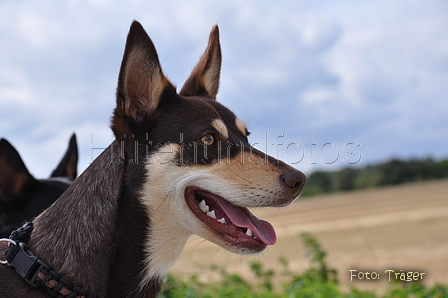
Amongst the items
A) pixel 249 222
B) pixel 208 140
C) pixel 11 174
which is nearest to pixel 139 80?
pixel 208 140

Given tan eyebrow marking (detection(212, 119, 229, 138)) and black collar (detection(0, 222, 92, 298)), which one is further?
tan eyebrow marking (detection(212, 119, 229, 138))

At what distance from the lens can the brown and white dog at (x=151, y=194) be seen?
2762 mm

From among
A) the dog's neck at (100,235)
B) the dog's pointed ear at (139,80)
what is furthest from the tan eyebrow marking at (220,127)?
the dog's neck at (100,235)

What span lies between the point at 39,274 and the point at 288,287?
4830mm

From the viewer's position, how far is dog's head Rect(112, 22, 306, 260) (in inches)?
114

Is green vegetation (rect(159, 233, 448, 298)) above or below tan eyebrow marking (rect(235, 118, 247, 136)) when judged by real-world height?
below

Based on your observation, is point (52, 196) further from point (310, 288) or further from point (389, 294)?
point (389, 294)

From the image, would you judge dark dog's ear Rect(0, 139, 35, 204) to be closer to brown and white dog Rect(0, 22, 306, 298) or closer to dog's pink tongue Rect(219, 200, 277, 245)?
brown and white dog Rect(0, 22, 306, 298)

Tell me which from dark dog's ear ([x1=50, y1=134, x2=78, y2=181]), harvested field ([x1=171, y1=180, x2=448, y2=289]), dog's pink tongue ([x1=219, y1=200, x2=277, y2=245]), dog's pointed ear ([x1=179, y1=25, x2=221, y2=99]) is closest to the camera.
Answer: dog's pink tongue ([x1=219, y1=200, x2=277, y2=245])

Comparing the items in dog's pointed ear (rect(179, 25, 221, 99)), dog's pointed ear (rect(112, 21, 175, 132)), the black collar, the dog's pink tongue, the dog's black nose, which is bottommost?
the black collar

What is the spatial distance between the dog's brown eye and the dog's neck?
574 millimetres

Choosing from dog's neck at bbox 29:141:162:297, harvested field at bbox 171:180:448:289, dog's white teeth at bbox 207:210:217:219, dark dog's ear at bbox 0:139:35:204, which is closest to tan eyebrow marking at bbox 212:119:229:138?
dog's white teeth at bbox 207:210:217:219

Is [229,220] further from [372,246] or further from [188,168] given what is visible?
[372,246]

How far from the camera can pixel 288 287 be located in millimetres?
6684
